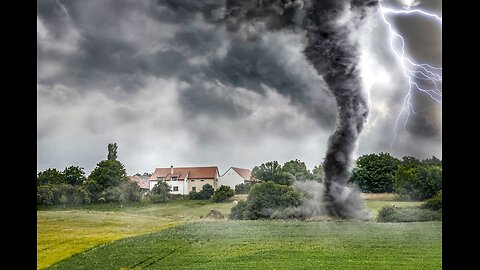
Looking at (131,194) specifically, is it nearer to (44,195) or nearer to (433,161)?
(44,195)

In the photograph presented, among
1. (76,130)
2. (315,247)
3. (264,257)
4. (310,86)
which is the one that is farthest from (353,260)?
(76,130)

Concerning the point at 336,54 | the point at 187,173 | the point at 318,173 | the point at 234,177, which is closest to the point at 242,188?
the point at 234,177

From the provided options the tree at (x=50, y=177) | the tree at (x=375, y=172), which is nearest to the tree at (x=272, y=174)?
the tree at (x=375, y=172)

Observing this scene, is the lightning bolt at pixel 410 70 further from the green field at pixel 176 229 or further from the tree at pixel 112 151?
the tree at pixel 112 151

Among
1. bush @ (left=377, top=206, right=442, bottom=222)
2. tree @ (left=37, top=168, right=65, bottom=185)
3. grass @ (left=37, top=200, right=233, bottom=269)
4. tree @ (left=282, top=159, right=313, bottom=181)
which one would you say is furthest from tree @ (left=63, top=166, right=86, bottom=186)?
bush @ (left=377, top=206, right=442, bottom=222)

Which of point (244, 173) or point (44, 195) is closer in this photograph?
point (44, 195)
